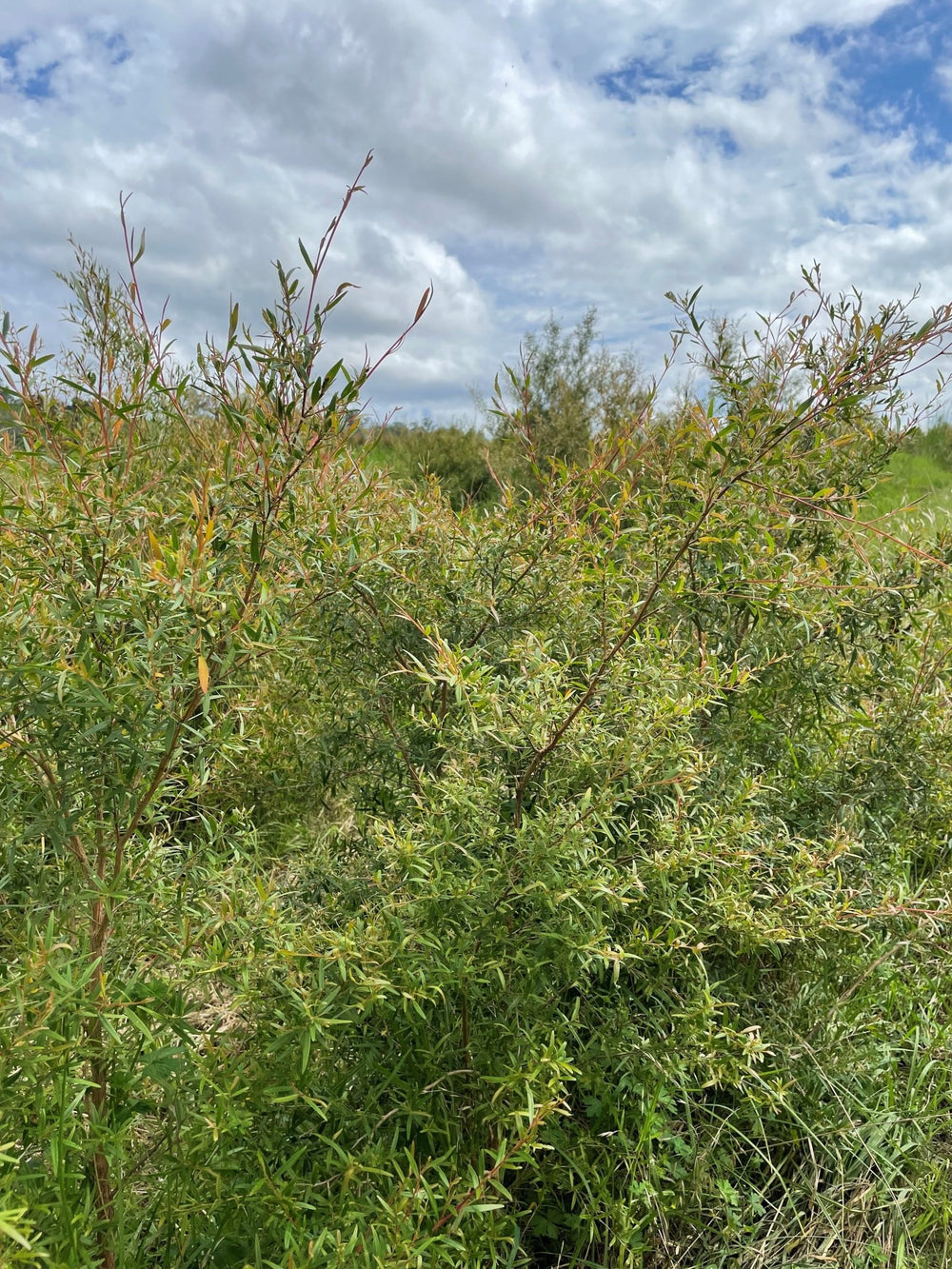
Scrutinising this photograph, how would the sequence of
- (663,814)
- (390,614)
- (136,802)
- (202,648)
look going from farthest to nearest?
(390,614) < (663,814) < (136,802) < (202,648)

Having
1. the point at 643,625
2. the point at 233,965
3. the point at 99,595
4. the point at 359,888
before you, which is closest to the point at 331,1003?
the point at 233,965

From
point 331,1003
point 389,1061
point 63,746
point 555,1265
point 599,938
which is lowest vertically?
point 555,1265

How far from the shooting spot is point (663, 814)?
182 centimetres

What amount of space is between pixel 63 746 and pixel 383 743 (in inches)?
37.7

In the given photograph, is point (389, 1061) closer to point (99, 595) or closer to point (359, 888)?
point (359, 888)

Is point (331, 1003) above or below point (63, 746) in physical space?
below

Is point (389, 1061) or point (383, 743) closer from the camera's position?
point (389, 1061)

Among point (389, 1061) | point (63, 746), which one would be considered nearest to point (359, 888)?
point (389, 1061)

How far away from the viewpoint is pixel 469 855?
1560mm

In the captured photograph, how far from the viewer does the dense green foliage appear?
4.47 feet

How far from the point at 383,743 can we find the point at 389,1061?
2.60 feet

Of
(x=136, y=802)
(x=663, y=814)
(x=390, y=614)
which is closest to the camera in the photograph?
(x=136, y=802)

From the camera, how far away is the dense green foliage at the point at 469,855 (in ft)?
4.47

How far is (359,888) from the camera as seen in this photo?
6.27ft
